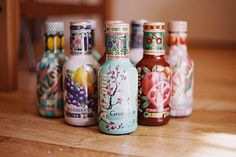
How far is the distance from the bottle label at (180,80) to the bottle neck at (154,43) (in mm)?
92

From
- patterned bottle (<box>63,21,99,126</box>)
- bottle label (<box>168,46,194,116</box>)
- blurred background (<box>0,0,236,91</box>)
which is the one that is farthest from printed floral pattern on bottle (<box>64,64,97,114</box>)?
blurred background (<box>0,0,236,91</box>)

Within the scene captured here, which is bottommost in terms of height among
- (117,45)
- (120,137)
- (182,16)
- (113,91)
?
(120,137)

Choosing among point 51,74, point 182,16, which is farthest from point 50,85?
point 182,16

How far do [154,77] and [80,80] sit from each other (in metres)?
0.18

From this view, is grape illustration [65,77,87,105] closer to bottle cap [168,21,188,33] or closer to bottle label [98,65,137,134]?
bottle label [98,65,137,134]

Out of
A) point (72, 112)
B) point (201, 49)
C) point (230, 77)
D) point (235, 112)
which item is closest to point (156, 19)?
point (201, 49)

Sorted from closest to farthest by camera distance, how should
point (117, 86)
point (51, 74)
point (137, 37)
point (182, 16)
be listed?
point (117, 86) → point (51, 74) → point (137, 37) → point (182, 16)

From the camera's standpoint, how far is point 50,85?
99cm

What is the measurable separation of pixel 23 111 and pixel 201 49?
2050mm

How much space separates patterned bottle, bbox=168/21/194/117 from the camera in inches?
38.9

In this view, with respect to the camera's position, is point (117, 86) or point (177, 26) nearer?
point (117, 86)

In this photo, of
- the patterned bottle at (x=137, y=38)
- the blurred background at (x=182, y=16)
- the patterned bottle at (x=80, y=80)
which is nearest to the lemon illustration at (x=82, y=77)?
the patterned bottle at (x=80, y=80)

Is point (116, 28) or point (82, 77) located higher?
point (116, 28)

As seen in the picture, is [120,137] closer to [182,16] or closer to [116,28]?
[116,28]
